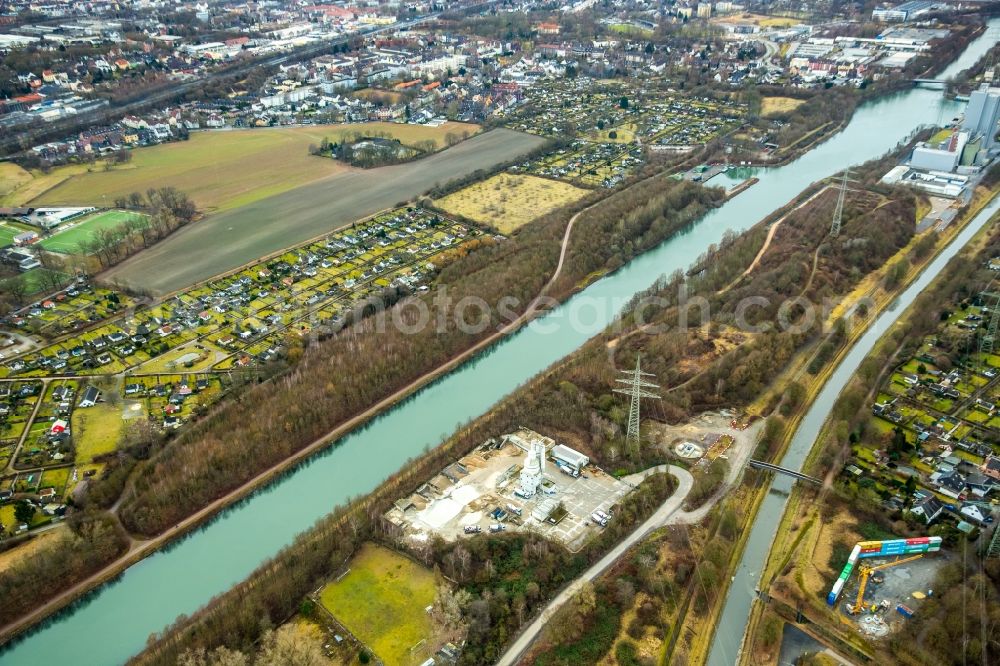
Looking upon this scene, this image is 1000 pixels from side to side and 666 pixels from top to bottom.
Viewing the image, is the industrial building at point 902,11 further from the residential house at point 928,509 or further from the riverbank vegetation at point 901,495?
the residential house at point 928,509

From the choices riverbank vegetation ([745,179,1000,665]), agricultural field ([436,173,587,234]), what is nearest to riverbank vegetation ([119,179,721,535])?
agricultural field ([436,173,587,234])

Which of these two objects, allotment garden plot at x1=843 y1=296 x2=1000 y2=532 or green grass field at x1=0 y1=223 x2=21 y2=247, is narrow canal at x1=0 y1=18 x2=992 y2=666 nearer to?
allotment garden plot at x1=843 y1=296 x2=1000 y2=532

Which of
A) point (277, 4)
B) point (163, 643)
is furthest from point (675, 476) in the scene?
point (277, 4)

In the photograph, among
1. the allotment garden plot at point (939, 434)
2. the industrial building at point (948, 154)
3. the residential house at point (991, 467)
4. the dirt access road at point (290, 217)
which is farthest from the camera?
the industrial building at point (948, 154)

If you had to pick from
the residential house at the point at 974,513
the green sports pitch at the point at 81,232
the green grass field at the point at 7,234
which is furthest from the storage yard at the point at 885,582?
the green grass field at the point at 7,234

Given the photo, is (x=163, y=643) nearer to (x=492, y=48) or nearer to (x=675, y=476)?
(x=675, y=476)
